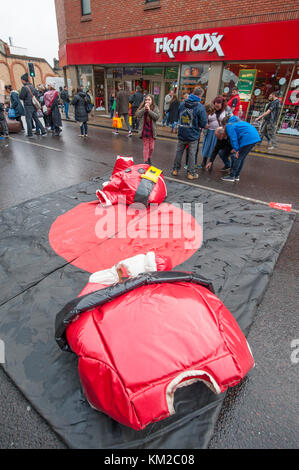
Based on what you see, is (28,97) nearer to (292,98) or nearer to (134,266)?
(134,266)

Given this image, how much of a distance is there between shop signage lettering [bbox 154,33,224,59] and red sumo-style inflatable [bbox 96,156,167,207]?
8.43 metres

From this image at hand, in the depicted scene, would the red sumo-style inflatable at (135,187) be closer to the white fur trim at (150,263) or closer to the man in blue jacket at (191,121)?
the man in blue jacket at (191,121)

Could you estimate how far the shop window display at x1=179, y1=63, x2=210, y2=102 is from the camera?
10102 millimetres

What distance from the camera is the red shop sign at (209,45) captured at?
26.4 feet

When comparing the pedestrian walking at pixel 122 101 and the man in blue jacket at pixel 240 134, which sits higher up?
the pedestrian walking at pixel 122 101

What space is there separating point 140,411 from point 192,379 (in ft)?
1.00

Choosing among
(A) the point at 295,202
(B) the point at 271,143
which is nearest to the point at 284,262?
Result: (A) the point at 295,202

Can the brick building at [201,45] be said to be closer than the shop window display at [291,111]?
Yes

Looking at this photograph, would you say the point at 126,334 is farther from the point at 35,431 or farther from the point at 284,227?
the point at 284,227

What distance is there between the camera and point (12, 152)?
7105 millimetres

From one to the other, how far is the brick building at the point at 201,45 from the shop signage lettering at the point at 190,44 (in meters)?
0.03

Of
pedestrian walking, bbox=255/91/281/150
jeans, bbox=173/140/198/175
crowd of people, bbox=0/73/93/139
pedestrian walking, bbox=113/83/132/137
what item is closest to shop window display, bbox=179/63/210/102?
pedestrian walking, bbox=113/83/132/137

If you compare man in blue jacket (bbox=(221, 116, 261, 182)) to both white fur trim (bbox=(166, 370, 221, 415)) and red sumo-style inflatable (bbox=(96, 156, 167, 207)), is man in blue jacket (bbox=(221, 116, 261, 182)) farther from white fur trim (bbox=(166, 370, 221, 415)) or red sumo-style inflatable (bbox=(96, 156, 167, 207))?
white fur trim (bbox=(166, 370, 221, 415))

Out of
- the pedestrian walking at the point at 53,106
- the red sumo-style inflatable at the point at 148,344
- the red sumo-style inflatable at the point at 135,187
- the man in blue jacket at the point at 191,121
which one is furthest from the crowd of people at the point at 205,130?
the red sumo-style inflatable at the point at 148,344
